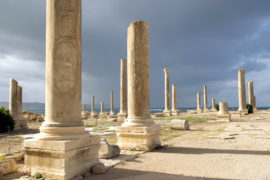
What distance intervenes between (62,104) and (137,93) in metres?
4.17

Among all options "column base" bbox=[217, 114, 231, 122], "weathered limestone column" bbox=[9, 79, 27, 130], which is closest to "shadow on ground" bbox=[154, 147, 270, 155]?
"column base" bbox=[217, 114, 231, 122]

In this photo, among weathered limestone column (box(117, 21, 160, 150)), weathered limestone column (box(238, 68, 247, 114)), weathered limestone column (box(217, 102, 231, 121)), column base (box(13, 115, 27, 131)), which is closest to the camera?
weathered limestone column (box(117, 21, 160, 150))

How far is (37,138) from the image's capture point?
Result: 5.29m

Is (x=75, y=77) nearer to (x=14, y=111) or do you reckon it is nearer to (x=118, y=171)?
(x=118, y=171)

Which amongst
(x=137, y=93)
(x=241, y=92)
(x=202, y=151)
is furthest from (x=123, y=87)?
(x=202, y=151)

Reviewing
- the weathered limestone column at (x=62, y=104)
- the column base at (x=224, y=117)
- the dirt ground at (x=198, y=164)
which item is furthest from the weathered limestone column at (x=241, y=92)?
the weathered limestone column at (x=62, y=104)

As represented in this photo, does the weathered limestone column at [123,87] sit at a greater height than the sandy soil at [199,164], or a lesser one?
greater

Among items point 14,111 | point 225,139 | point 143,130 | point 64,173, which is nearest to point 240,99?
point 225,139

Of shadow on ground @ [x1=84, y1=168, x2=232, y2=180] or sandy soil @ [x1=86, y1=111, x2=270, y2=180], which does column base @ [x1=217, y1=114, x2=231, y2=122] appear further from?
shadow on ground @ [x1=84, y1=168, x2=232, y2=180]

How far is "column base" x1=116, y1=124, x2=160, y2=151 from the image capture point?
828cm

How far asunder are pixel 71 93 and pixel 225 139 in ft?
26.4

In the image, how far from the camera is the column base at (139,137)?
27.2 feet

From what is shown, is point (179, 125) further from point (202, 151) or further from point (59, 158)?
point (59, 158)

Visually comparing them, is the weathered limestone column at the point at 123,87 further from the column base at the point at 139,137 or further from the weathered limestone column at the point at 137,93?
the column base at the point at 139,137
